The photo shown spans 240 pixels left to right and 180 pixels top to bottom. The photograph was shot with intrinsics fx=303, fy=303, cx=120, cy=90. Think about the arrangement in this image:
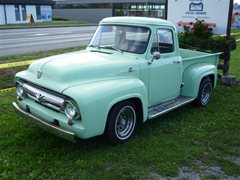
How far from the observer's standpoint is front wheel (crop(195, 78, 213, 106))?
22.1ft

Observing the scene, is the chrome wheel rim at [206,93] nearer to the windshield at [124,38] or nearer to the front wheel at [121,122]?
the windshield at [124,38]

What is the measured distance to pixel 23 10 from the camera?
4188 cm

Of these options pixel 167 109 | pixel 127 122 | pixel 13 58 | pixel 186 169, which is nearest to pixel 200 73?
pixel 167 109

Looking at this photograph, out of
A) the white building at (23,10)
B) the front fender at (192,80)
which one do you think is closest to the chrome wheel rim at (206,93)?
the front fender at (192,80)

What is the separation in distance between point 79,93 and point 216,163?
89.2 inches

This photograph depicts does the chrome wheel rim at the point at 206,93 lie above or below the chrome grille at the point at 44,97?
below

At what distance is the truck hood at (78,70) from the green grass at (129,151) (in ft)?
3.35

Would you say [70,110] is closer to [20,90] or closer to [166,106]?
[20,90]

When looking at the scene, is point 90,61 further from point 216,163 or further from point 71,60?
point 216,163

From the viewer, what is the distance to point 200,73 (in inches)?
257

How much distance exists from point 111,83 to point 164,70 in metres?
1.44

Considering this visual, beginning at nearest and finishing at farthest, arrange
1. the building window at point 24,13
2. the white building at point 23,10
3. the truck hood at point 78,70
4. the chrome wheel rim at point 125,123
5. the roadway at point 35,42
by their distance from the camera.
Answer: the truck hood at point 78,70 < the chrome wheel rim at point 125,123 < the roadway at point 35,42 < the white building at point 23,10 < the building window at point 24,13

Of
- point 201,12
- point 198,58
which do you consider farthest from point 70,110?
point 201,12

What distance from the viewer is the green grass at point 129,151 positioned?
411cm
